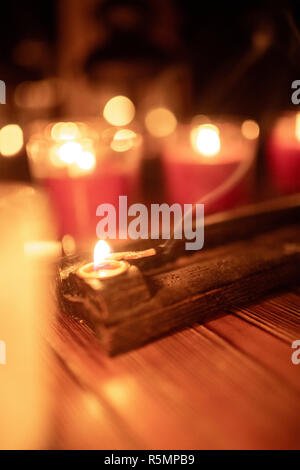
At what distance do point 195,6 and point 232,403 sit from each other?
1.77 m

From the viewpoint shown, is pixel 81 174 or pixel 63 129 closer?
pixel 81 174

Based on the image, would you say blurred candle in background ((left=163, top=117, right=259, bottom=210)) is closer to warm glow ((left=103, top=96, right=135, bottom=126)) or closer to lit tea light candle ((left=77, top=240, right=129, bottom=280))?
lit tea light candle ((left=77, top=240, right=129, bottom=280))

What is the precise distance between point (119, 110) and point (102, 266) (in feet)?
6.23

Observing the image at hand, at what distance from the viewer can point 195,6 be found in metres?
1.75

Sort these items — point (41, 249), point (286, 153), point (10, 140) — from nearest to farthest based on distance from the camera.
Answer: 1. point (41, 249)
2. point (286, 153)
3. point (10, 140)

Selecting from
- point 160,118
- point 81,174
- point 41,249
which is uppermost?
point 160,118

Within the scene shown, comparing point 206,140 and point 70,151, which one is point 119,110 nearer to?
point 206,140

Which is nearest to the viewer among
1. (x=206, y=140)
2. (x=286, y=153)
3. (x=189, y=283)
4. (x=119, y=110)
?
(x=189, y=283)

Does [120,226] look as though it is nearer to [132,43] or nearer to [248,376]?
[248,376]

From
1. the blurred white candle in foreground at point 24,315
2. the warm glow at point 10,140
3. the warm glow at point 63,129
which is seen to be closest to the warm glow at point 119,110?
the warm glow at point 10,140

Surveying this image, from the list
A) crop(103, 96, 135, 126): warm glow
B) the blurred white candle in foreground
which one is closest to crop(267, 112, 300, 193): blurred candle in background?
the blurred white candle in foreground

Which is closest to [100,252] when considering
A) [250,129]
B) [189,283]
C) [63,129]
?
[189,283]

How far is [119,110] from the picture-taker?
2.30m

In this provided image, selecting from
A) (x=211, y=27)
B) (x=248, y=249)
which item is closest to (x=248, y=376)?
(x=248, y=249)
